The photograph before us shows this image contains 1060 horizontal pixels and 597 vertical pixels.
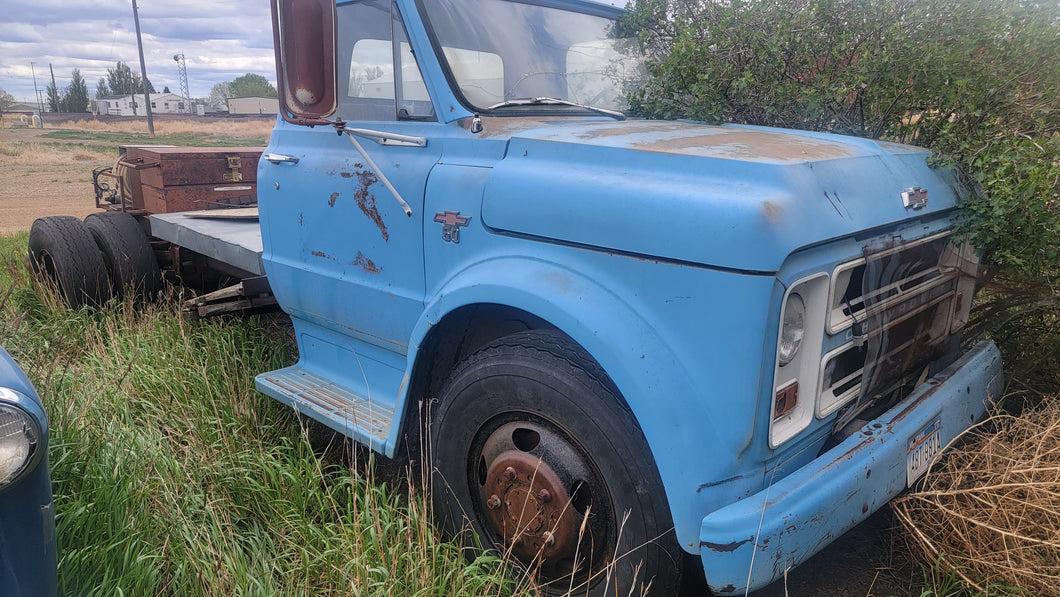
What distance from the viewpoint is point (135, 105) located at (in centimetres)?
5878

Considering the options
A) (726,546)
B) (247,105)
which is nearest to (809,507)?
(726,546)

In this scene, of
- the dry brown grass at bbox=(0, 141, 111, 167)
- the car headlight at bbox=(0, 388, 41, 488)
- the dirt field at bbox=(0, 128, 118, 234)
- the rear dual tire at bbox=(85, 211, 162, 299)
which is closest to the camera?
the car headlight at bbox=(0, 388, 41, 488)

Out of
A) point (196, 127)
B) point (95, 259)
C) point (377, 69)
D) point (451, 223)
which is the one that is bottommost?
point (196, 127)

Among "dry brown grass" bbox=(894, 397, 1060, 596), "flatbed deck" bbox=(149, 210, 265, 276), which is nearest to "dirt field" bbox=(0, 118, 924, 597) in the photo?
"dry brown grass" bbox=(894, 397, 1060, 596)

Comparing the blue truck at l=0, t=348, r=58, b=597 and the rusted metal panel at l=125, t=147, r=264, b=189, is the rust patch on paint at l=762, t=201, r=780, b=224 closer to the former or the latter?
the blue truck at l=0, t=348, r=58, b=597

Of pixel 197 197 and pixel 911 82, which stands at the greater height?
pixel 911 82

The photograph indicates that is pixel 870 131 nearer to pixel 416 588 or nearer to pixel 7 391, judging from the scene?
pixel 416 588

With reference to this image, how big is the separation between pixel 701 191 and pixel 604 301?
15.2 inches

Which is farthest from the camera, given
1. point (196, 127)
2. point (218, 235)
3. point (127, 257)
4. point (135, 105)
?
point (135, 105)

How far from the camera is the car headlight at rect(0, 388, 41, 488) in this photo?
5.33 ft

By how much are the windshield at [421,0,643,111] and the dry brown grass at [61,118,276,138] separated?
1380 inches

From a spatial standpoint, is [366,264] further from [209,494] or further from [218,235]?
[218,235]

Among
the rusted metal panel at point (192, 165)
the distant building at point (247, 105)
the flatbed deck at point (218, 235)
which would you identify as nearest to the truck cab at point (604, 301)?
the flatbed deck at point (218, 235)

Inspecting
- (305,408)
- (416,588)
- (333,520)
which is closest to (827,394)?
(416,588)
